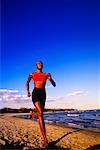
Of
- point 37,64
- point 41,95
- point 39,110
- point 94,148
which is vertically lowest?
point 94,148

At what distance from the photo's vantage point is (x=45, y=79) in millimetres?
5777

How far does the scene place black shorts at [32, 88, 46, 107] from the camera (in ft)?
18.5

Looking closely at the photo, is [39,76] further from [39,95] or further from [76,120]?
[76,120]

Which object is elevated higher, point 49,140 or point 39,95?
point 39,95

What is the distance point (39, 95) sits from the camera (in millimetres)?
5625

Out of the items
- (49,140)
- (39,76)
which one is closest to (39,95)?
(39,76)

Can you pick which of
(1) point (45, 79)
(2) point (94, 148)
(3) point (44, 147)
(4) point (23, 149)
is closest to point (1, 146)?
(4) point (23, 149)

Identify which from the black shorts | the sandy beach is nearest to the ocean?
the sandy beach

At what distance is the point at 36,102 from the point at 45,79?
1.93 feet

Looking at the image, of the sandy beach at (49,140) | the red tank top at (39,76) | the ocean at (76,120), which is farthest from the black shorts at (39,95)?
the ocean at (76,120)

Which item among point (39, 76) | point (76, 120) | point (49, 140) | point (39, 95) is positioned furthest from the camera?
point (76, 120)

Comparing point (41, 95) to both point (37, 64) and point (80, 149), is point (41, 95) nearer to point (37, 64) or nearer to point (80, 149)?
point (37, 64)

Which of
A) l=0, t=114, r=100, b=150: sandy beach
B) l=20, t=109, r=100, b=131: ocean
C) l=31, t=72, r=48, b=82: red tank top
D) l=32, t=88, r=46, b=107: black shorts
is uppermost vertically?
l=31, t=72, r=48, b=82: red tank top

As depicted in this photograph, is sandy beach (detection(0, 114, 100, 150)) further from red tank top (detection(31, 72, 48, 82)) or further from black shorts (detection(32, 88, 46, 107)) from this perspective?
red tank top (detection(31, 72, 48, 82))
